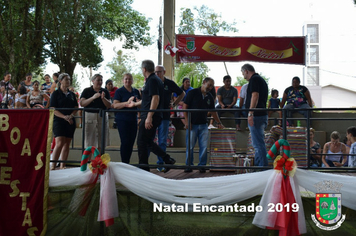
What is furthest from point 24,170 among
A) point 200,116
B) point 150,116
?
point 200,116

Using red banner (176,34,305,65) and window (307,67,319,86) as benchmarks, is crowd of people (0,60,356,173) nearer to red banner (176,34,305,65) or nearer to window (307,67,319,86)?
red banner (176,34,305,65)

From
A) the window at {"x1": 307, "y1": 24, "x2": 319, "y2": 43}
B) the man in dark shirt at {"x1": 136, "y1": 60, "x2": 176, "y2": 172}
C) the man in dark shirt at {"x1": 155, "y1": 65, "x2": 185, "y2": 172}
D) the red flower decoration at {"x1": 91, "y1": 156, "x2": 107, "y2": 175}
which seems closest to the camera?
the red flower decoration at {"x1": 91, "y1": 156, "x2": 107, "y2": 175}

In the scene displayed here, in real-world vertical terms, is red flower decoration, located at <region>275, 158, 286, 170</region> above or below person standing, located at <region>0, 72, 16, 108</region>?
below

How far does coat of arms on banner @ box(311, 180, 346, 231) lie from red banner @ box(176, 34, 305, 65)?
28.0ft

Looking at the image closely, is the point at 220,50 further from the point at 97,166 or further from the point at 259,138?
the point at 97,166

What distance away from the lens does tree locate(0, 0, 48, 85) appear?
58.1 ft

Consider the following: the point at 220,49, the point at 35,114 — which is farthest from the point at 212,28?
the point at 35,114

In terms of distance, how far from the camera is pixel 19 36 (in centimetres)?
1845

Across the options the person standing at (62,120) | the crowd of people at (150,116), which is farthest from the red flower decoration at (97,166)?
the person standing at (62,120)

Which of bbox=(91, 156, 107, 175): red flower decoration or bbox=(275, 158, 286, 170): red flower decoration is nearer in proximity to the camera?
bbox=(275, 158, 286, 170): red flower decoration

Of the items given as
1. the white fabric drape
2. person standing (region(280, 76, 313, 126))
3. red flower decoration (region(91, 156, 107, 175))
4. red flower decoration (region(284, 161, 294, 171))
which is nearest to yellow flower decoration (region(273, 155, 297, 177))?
red flower decoration (region(284, 161, 294, 171))

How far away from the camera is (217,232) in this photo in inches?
210

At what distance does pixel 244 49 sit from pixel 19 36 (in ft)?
35.2

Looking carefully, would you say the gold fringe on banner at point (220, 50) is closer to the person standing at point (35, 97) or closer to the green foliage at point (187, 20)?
the person standing at point (35, 97)
